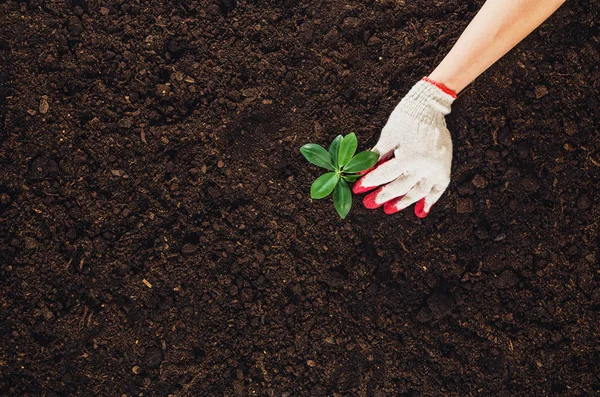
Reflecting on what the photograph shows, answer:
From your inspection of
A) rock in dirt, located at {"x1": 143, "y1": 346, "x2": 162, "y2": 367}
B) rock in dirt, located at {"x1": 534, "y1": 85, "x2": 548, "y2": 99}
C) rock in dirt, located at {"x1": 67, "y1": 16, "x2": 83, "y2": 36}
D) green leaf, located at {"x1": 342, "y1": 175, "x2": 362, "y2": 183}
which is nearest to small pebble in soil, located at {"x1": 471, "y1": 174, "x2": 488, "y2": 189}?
rock in dirt, located at {"x1": 534, "y1": 85, "x2": 548, "y2": 99}

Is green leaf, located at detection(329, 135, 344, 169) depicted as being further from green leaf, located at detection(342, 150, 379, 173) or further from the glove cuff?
the glove cuff

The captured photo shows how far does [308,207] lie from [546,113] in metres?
1.10

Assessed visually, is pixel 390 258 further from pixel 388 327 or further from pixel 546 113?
pixel 546 113

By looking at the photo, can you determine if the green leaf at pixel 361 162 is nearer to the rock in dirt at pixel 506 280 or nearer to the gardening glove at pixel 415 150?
the gardening glove at pixel 415 150

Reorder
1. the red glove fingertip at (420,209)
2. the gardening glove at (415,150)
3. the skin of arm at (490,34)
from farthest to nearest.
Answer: the red glove fingertip at (420,209)
the gardening glove at (415,150)
the skin of arm at (490,34)

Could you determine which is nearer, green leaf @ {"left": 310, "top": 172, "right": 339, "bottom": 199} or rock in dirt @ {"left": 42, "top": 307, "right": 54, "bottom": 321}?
green leaf @ {"left": 310, "top": 172, "right": 339, "bottom": 199}

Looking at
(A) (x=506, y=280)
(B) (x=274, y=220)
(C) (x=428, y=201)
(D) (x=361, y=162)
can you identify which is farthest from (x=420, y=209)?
(B) (x=274, y=220)

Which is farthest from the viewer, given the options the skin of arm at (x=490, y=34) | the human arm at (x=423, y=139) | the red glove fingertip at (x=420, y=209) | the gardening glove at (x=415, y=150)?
the red glove fingertip at (x=420, y=209)

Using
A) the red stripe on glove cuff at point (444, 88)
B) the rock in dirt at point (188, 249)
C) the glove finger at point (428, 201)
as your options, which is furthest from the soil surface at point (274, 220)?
the red stripe on glove cuff at point (444, 88)

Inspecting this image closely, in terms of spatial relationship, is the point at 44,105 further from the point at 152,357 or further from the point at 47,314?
the point at 152,357

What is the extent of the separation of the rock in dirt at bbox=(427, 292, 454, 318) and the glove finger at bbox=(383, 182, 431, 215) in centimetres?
42

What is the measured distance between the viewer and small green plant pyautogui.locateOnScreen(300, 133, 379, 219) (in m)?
2.01

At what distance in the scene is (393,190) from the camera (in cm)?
213

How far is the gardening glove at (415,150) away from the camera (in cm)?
209
